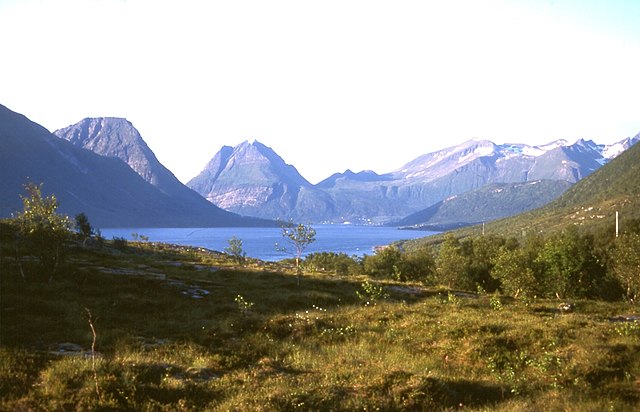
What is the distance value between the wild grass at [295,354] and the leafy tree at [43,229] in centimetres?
160

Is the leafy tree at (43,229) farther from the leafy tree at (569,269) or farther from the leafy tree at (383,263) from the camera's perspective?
the leafy tree at (383,263)

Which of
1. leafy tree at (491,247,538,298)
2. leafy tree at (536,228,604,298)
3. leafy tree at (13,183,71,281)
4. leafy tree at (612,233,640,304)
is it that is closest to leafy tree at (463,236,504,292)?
leafy tree at (536,228,604,298)

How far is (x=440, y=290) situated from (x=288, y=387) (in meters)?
31.3

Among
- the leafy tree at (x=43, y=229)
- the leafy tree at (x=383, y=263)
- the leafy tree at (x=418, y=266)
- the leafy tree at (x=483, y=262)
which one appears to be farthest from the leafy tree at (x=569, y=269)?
the leafy tree at (x=43, y=229)

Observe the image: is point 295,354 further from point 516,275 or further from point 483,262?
point 483,262

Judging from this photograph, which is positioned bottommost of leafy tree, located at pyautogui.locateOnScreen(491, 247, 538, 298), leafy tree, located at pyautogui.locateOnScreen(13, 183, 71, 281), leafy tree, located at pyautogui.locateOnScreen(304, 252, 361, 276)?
leafy tree, located at pyautogui.locateOnScreen(304, 252, 361, 276)

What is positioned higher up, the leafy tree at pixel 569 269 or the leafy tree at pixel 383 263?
the leafy tree at pixel 569 269

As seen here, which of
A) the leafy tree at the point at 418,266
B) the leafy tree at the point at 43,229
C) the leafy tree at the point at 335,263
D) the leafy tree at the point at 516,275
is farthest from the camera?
the leafy tree at the point at 335,263

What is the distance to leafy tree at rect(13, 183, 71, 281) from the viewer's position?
29.9 m

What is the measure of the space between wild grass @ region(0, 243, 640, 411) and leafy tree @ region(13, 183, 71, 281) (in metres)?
1.60

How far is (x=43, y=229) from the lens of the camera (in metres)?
29.8

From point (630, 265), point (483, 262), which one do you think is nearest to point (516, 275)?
point (630, 265)

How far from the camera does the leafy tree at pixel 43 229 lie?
29.9 metres

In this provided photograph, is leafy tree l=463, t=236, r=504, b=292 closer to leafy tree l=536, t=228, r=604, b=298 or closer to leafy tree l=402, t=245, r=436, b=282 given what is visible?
leafy tree l=402, t=245, r=436, b=282
